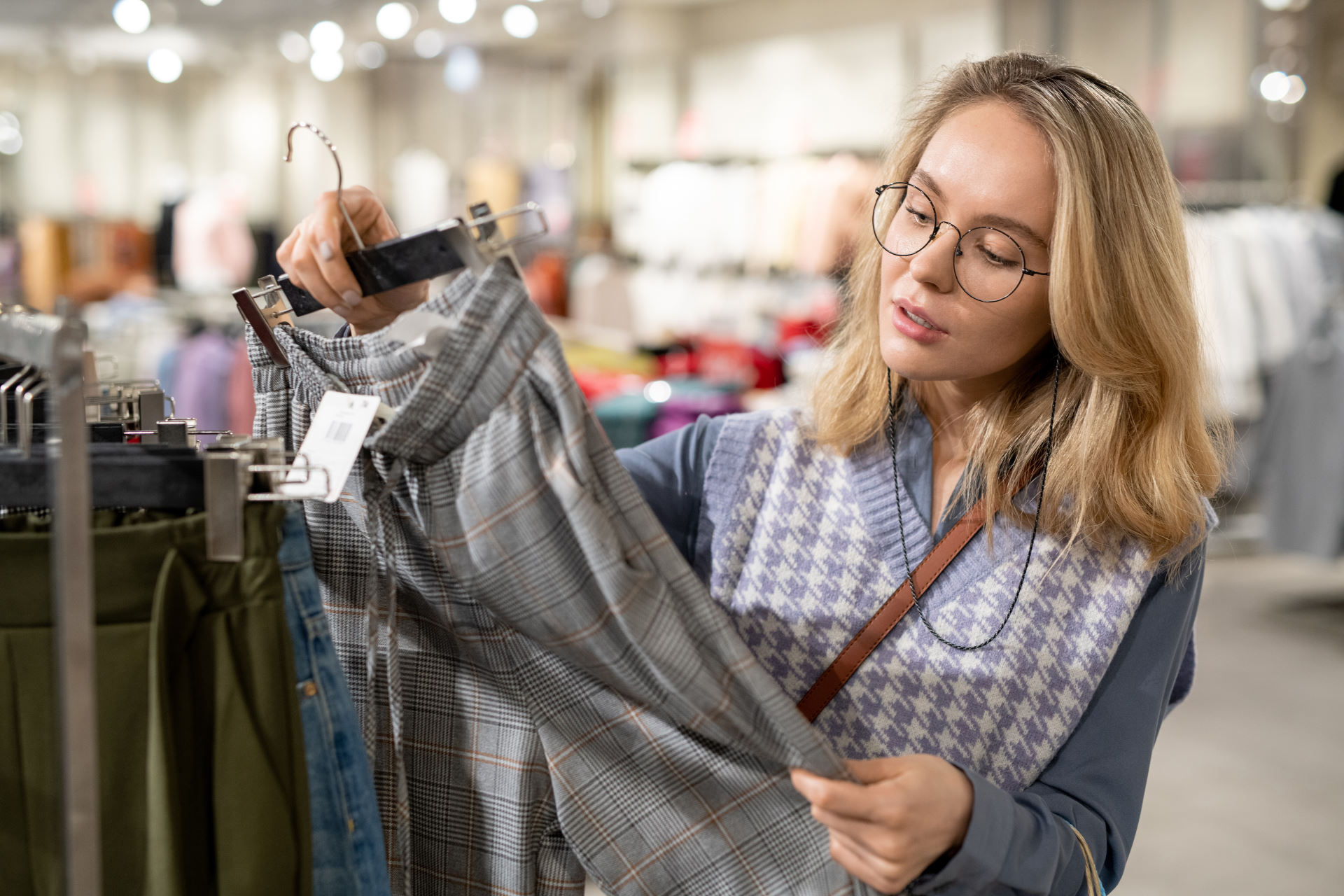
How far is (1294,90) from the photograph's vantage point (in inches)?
228

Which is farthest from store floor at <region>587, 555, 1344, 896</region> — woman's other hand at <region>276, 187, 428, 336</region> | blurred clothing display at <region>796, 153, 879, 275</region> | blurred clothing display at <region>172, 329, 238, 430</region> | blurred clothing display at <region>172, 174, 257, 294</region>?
blurred clothing display at <region>172, 174, 257, 294</region>

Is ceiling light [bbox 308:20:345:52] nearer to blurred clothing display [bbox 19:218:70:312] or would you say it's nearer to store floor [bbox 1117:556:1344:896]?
→ blurred clothing display [bbox 19:218:70:312]

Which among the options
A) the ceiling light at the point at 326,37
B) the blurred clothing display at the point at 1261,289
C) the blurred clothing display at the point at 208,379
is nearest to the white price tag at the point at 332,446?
the blurred clothing display at the point at 208,379

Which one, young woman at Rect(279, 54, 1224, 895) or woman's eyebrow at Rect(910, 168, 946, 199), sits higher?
woman's eyebrow at Rect(910, 168, 946, 199)

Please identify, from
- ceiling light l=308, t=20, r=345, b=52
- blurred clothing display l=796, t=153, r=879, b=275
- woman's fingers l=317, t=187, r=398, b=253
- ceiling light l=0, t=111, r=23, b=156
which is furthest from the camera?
ceiling light l=0, t=111, r=23, b=156

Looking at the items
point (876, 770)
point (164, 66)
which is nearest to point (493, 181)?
point (164, 66)

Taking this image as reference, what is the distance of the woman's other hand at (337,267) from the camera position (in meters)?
1.04

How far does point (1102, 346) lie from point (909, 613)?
1.14ft

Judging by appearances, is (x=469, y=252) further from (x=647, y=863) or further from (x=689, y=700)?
(x=647, y=863)

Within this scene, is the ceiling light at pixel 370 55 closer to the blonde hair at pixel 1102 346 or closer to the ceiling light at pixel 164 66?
the ceiling light at pixel 164 66

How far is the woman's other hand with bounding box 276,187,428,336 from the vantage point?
104 cm

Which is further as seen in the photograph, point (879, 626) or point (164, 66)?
point (164, 66)

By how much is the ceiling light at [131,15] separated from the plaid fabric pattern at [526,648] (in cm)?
667

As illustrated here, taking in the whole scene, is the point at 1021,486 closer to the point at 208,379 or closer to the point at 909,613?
the point at 909,613
